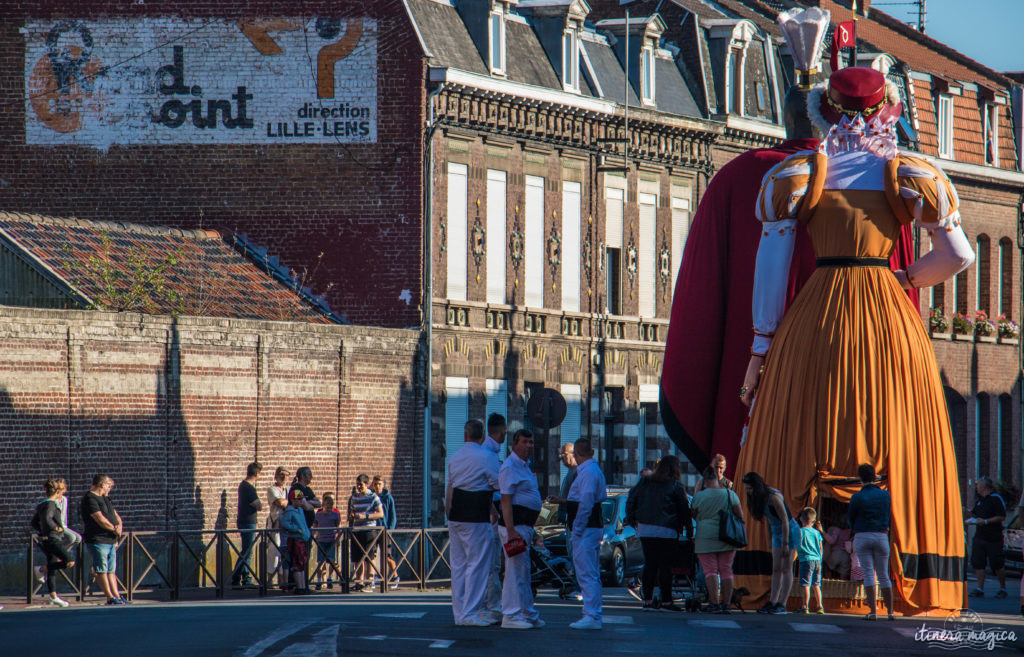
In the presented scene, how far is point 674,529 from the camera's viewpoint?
19.3 metres

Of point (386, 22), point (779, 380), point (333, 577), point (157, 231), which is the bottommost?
point (333, 577)

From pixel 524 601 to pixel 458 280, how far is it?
16485mm

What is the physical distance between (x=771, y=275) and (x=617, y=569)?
31.8 feet

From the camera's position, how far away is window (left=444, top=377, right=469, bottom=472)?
32494mm

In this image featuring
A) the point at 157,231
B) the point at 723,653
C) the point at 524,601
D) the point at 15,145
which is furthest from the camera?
the point at 15,145

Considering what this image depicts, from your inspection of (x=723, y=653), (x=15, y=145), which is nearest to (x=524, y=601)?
(x=723, y=653)

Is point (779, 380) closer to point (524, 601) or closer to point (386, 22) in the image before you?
point (524, 601)

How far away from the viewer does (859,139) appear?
57.8 ft

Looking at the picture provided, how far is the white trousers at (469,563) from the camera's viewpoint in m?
17.2

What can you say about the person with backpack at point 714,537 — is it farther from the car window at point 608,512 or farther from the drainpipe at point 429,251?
the drainpipe at point 429,251

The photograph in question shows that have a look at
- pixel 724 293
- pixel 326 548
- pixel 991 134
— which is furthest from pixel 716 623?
pixel 991 134

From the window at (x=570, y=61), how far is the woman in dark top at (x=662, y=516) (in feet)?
56.5

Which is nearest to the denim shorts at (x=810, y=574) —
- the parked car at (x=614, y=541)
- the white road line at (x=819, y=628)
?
the white road line at (x=819, y=628)

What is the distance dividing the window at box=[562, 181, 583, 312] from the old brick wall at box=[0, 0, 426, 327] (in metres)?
4.61
